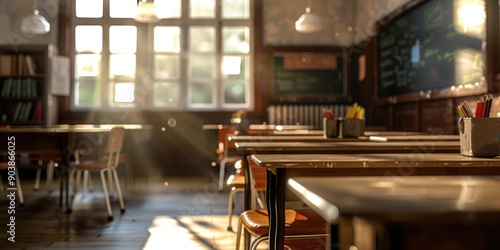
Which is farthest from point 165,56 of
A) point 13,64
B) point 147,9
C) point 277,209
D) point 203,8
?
point 277,209

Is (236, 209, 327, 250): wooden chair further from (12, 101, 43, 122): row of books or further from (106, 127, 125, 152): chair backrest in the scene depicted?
(12, 101, 43, 122): row of books

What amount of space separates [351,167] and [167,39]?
22.8ft

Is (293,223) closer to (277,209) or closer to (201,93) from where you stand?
(277,209)

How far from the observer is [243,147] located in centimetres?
179

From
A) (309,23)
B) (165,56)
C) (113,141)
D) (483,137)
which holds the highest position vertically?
(309,23)

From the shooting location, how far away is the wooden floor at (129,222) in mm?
3137

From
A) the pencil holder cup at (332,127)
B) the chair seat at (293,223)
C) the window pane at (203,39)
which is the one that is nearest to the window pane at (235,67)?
the window pane at (203,39)

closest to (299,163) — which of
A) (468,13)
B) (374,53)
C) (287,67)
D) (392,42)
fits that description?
(468,13)

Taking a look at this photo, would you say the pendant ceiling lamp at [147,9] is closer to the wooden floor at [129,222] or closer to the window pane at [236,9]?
the wooden floor at [129,222]

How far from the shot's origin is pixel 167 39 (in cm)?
780

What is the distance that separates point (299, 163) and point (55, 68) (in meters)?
6.65

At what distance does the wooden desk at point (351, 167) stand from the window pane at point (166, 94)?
6.46 meters

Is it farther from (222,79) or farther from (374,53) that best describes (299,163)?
(222,79)

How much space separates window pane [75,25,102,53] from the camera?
25.3 feet
